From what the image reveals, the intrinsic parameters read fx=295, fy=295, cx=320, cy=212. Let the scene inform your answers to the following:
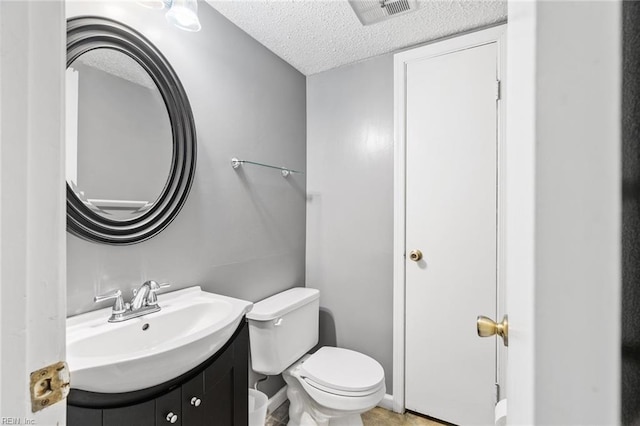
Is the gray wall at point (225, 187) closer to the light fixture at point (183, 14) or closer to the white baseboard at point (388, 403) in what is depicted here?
the light fixture at point (183, 14)

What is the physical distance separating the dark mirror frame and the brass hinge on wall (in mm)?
662

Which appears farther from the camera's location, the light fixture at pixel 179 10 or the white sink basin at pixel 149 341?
the light fixture at pixel 179 10

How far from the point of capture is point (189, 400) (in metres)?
0.90

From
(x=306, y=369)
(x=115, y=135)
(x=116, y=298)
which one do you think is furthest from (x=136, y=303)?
(x=306, y=369)

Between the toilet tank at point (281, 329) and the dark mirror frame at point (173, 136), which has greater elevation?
the dark mirror frame at point (173, 136)

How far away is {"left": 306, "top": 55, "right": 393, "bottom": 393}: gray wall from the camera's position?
189 cm

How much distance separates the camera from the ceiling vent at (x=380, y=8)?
1.43 m

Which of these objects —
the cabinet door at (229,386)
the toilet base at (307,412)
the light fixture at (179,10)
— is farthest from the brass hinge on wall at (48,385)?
the toilet base at (307,412)

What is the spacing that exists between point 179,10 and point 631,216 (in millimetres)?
1377

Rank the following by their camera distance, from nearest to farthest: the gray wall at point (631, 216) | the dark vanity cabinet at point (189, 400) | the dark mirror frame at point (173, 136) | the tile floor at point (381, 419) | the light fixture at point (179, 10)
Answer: the gray wall at point (631, 216), the dark vanity cabinet at point (189, 400), the dark mirror frame at point (173, 136), the light fixture at point (179, 10), the tile floor at point (381, 419)

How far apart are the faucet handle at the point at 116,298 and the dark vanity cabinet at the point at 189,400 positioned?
0.34 meters

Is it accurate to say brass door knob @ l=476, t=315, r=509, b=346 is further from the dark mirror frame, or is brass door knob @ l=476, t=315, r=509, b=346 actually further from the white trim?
the white trim

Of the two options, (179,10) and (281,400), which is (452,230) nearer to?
(281,400)

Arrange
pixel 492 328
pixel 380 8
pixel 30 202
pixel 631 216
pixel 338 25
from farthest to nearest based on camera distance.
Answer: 1. pixel 338 25
2. pixel 380 8
3. pixel 492 328
4. pixel 30 202
5. pixel 631 216
